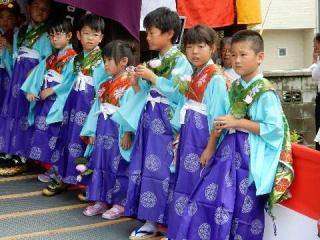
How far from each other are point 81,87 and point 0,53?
61.1 inches

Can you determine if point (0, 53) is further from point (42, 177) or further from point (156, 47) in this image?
point (156, 47)

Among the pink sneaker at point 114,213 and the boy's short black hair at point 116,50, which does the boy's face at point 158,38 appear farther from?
the pink sneaker at point 114,213

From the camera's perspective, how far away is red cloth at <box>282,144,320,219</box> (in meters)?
3.56

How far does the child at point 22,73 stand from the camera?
5.83 meters

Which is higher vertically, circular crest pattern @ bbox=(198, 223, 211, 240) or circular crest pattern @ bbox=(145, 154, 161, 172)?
circular crest pattern @ bbox=(145, 154, 161, 172)

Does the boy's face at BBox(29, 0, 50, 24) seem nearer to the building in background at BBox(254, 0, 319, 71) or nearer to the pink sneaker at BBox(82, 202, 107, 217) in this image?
the pink sneaker at BBox(82, 202, 107, 217)

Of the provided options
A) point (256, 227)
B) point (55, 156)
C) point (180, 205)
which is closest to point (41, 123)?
point (55, 156)

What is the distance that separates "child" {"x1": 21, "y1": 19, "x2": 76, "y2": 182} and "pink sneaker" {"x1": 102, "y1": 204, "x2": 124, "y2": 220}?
0.90m

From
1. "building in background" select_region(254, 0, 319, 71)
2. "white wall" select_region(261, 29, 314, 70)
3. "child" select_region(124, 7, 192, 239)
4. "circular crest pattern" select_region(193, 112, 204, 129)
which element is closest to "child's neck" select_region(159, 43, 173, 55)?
"child" select_region(124, 7, 192, 239)

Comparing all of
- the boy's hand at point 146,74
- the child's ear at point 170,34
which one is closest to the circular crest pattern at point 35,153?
the boy's hand at point 146,74

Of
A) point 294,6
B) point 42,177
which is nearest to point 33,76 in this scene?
point 42,177

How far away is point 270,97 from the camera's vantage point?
3660 millimetres

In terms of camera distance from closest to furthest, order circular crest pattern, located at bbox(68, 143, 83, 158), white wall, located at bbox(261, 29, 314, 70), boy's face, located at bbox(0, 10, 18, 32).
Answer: circular crest pattern, located at bbox(68, 143, 83, 158) < boy's face, located at bbox(0, 10, 18, 32) < white wall, located at bbox(261, 29, 314, 70)

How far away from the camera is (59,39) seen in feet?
18.0
